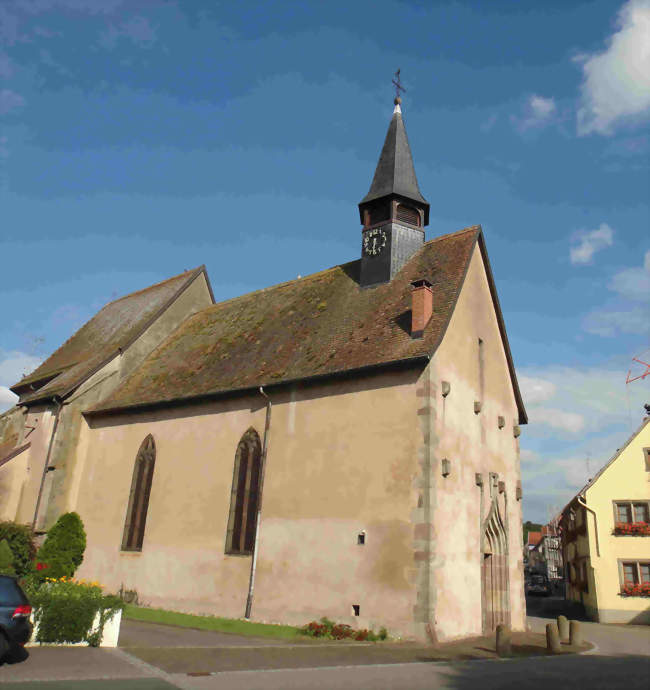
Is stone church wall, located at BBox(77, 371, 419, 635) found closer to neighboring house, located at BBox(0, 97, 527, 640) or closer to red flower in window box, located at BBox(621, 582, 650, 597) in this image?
neighboring house, located at BBox(0, 97, 527, 640)

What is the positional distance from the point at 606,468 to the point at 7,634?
28.1m

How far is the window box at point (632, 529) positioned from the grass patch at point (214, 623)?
65.0 feet

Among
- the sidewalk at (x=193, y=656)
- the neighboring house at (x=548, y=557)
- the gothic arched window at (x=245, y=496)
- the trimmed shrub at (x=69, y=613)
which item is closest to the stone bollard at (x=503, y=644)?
the sidewalk at (x=193, y=656)

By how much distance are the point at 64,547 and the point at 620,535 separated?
24133 mm

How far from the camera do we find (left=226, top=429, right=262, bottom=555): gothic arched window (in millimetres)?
18125

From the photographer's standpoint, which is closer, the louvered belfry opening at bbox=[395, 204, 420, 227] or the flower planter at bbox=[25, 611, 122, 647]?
the flower planter at bbox=[25, 611, 122, 647]

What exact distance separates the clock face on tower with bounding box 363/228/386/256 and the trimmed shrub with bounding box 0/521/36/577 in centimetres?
1535

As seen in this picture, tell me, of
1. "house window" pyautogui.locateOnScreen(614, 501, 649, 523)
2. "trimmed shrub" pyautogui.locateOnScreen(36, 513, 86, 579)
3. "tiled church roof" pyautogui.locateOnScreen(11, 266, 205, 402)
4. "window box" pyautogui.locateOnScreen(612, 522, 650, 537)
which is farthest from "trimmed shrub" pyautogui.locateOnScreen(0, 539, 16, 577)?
"house window" pyautogui.locateOnScreen(614, 501, 649, 523)

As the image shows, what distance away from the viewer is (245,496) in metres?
18.6

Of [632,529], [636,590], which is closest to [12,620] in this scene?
[636,590]

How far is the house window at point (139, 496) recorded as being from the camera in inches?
835

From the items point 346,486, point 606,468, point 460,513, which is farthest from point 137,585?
point 606,468

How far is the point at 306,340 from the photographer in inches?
798

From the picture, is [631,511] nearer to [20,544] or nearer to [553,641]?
[553,641]
